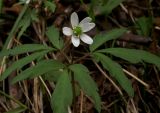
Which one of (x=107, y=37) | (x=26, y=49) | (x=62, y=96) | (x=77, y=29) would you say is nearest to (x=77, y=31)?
(x=77, y=29)

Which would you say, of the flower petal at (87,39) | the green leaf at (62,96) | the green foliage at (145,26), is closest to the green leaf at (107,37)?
the flower petal at (87,39)

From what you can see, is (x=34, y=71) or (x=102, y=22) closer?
(x=34, y=71)

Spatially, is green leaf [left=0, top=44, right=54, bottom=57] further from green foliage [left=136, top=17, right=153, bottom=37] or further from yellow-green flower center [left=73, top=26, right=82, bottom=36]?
green foliage [left=136, top=17, right=153, bottom=37]

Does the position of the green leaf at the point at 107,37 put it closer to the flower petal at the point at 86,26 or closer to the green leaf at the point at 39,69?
the flower petal at the point at 86,26

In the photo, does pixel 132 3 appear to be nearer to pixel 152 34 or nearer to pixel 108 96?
pixel 152 34

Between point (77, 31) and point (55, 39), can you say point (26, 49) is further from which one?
point (77, 31)

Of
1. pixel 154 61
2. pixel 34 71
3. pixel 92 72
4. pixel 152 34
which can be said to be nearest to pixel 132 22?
pixel 152 34

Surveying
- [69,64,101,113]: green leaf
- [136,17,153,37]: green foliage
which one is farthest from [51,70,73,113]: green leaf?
[136,17,153,37]: green foliage
